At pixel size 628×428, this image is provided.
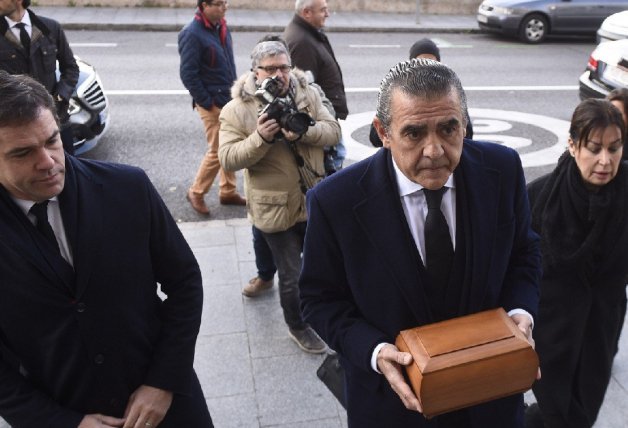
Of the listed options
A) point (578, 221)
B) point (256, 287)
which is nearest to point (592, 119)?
point (578, 221)

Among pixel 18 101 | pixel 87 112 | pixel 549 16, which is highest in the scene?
pixel 18 101

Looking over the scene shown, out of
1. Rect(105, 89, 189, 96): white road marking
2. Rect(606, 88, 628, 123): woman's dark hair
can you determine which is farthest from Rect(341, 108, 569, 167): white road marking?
Rect(606, 88, 628, 123): woman's dark hair

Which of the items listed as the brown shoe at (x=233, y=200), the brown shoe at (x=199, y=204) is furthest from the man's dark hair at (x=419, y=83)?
the brown shoe at (x=233, y=200)

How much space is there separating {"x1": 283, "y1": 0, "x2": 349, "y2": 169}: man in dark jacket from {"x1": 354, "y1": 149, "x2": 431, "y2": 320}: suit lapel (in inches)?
142

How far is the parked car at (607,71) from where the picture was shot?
7.32 m

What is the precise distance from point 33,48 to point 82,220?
362 centimetres

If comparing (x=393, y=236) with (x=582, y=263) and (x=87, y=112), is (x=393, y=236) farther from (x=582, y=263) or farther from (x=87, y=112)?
(x=87, y=112)

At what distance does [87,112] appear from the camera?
23.8 ft

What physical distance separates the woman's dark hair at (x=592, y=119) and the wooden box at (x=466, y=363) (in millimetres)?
1246

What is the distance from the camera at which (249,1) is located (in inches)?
673

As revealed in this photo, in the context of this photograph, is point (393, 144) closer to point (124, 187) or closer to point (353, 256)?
point (353, 256)

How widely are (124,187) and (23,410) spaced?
82cm

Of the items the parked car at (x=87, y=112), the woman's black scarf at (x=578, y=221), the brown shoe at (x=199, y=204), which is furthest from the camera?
the parked car at (x=87, y=112)

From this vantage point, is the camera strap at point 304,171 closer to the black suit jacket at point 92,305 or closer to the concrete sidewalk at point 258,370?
the concrete sidewalk at point 258,370
